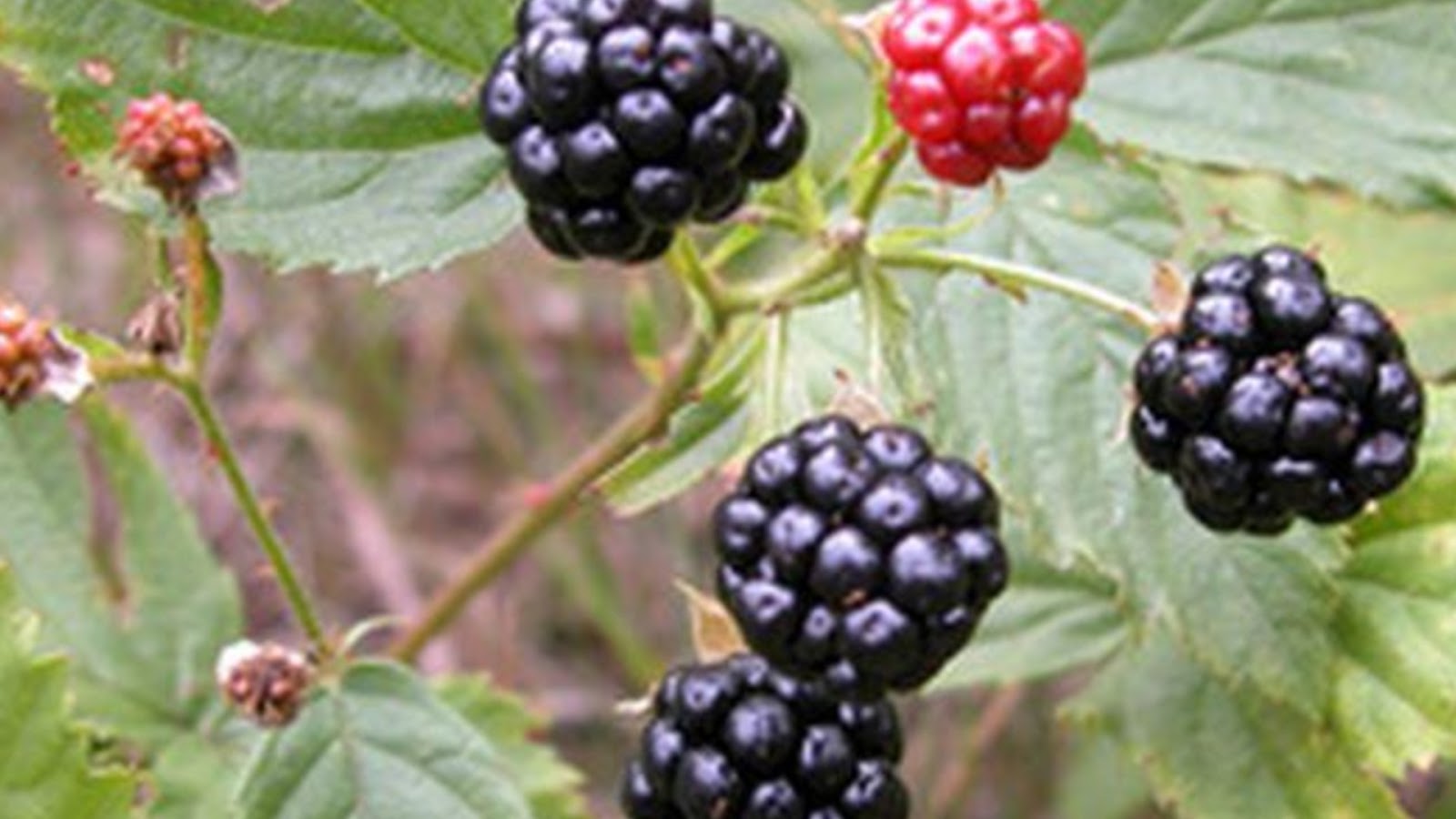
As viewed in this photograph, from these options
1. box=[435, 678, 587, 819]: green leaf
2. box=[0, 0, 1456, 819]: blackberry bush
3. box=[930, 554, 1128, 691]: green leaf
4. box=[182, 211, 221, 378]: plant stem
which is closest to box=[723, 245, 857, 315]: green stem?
box=[0, 0, 1456, 819]: blackberry bush

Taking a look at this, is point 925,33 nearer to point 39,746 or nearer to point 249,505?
point 249,505

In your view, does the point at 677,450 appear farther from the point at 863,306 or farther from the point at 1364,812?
the point at 1364,812

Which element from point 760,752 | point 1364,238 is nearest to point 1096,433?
point 760,752

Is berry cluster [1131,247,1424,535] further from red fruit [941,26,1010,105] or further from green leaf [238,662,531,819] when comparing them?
green leaf [238,662,531,819]

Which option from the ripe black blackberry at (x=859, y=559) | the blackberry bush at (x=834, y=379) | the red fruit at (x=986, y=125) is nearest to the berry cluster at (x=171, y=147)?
the blackberry bush at (x=834, y=379)

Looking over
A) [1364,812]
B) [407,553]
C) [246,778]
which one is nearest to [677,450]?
[246,778]

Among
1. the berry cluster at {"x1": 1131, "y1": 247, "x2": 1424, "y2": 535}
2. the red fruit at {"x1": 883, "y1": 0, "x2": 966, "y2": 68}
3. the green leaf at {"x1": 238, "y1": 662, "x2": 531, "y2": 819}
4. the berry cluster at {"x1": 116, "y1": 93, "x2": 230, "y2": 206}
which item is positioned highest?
the berry cluster at {"x1": 116, "y1": 93, "x2": 230, "y2": 206}
